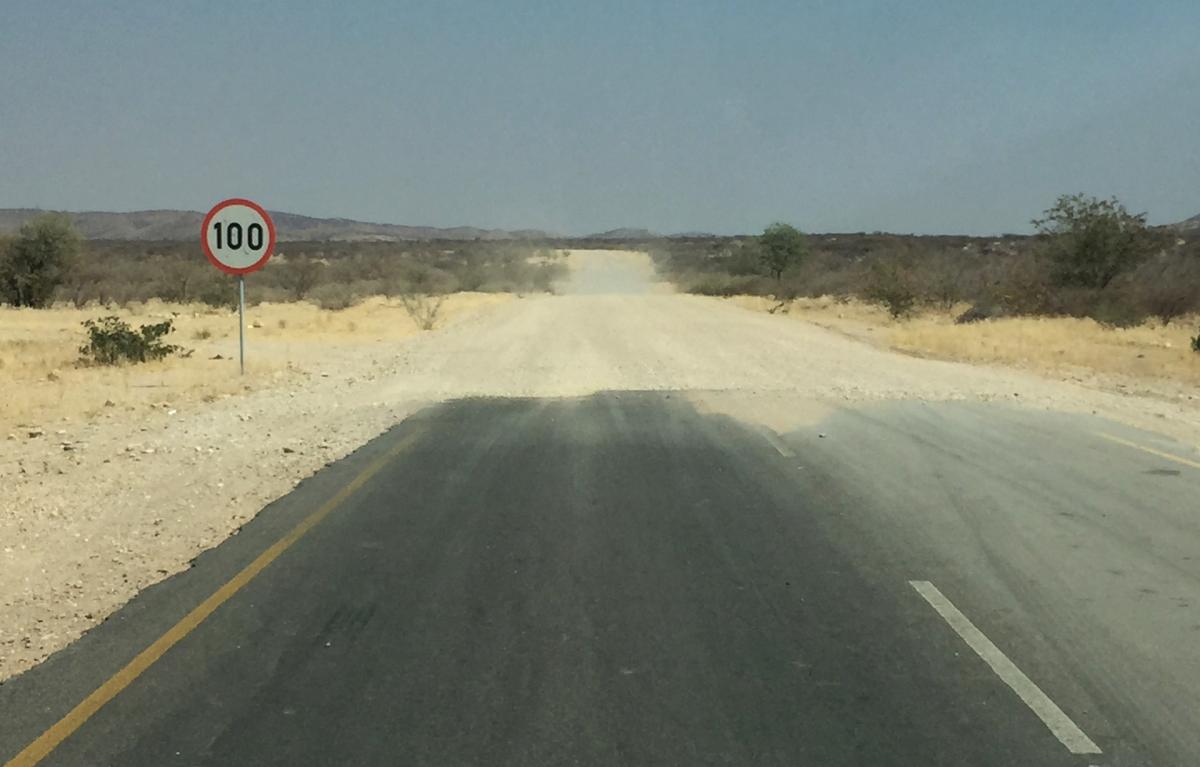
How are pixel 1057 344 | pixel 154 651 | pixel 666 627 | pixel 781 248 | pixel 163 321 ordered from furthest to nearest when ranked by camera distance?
pixel 781 248, pixel 163 321, pixel 1057 344, pixel 666 627, pixel 154 651

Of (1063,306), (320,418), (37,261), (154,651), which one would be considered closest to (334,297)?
(37,261)

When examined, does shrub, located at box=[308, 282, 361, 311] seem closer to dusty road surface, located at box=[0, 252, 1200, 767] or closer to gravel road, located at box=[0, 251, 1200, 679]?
gravel road, located at box=[0, 251, 1200, 679]

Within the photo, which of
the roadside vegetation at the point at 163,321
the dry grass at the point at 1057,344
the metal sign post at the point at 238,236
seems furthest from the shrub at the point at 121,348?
the dry grass at the point at 1057,344

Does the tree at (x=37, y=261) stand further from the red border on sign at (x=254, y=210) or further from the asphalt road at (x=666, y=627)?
the asphalt road at (x=666, y=627)

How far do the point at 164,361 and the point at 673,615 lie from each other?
54.3ft

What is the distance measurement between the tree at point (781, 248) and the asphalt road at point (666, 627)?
61.0m

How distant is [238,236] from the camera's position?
16578mm

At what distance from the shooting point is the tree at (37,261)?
41719 millimetres

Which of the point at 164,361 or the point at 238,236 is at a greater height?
the point at 238,236

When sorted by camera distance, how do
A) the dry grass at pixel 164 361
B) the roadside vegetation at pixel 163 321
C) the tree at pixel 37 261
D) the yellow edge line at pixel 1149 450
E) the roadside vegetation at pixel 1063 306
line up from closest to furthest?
the yellow edge line at pixel 1149 450 < the dry grass at pixel 164 361 < the roadside vegetation at pixel 163 321 < the roadside vegetation at pixel 1063 306 < the tree at pixel 37 261

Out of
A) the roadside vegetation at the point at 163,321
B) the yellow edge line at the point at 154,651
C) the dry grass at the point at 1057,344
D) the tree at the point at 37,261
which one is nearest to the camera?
the yellow edge line at the point at 154,651

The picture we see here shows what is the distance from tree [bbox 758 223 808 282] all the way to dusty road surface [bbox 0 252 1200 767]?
58861 millimetres

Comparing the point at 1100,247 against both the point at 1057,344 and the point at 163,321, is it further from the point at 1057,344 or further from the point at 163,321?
the point at 163,321

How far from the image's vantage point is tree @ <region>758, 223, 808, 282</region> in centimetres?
6962
